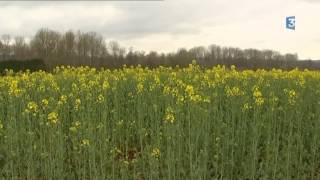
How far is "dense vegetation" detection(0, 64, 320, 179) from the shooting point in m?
6.25

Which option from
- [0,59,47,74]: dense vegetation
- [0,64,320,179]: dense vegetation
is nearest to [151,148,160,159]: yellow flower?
[0,64,320,179]: dense vegetation

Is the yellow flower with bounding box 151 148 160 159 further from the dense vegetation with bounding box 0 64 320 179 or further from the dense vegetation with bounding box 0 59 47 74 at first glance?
the dense vegetation with bounding box 0 59 47 74

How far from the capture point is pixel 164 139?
6.86 metres

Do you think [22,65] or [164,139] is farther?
[22,65]

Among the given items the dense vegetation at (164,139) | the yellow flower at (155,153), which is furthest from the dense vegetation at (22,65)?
the yellow flower at (155,153)

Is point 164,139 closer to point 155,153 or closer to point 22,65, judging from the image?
point 155,153

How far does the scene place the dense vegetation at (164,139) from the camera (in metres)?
6.25

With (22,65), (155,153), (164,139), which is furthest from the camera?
(22,65)

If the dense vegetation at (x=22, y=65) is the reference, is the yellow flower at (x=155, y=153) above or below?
below

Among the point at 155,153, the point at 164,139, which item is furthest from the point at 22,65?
the point at 155,153

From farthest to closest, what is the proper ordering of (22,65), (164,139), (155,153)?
(22,65), (164,139), (155,153)

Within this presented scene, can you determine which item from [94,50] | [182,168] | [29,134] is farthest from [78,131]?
[94,50]

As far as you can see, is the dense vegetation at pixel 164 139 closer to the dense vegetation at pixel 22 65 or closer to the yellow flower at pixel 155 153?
the yellow flower at pixel 155 153

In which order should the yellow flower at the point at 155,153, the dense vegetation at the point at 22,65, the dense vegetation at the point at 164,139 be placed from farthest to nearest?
Result: 1. the dense vegetation at the point at 22,65
2. the dense vegetation at the point at 164,139
3. the yellow flower at the point at 155,153
